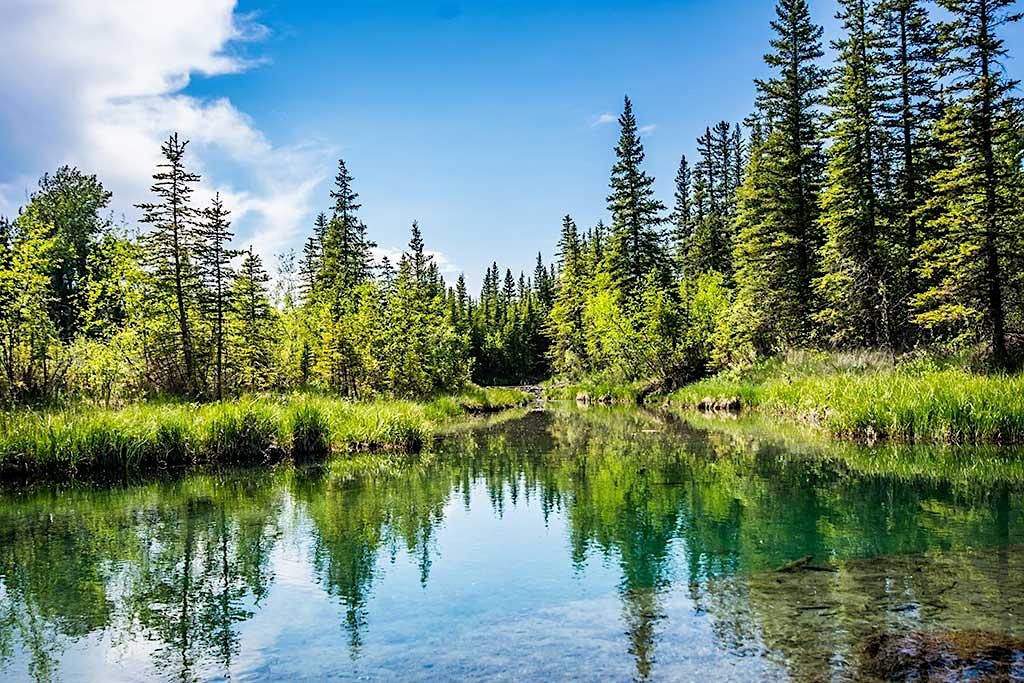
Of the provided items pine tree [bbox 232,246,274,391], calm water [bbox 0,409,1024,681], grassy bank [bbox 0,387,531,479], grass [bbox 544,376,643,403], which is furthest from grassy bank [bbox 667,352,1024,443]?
pine tree [bbox 232,246,274,391]

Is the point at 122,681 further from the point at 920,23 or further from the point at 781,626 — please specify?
the point at 920,23

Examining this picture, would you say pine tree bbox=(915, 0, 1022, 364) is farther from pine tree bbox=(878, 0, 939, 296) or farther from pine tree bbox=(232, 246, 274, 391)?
pine tree bbox=(232, 246, 274, 391)

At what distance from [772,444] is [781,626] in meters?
14.7

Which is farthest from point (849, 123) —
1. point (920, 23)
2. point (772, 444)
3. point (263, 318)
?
point (263, 318)

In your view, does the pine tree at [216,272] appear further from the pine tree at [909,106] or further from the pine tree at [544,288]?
the pine tree at [544,288]

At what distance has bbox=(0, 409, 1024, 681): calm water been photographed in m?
6.65

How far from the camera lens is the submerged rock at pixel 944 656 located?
5.53 meters

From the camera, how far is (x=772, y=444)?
2070 cm

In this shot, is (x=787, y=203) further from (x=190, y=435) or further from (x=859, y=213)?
(x=190, y=435)

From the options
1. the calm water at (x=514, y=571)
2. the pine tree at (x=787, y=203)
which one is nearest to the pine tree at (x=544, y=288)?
the pine tree at (x=787, y=203)

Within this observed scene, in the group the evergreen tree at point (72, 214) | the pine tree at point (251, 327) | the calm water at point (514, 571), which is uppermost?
the evergreen tree at point (72, 214)

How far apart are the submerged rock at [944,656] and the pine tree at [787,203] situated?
3289cm

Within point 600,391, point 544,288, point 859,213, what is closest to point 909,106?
point 859,213

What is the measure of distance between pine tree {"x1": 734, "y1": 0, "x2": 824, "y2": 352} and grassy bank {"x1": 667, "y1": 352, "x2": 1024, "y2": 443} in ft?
23.6
